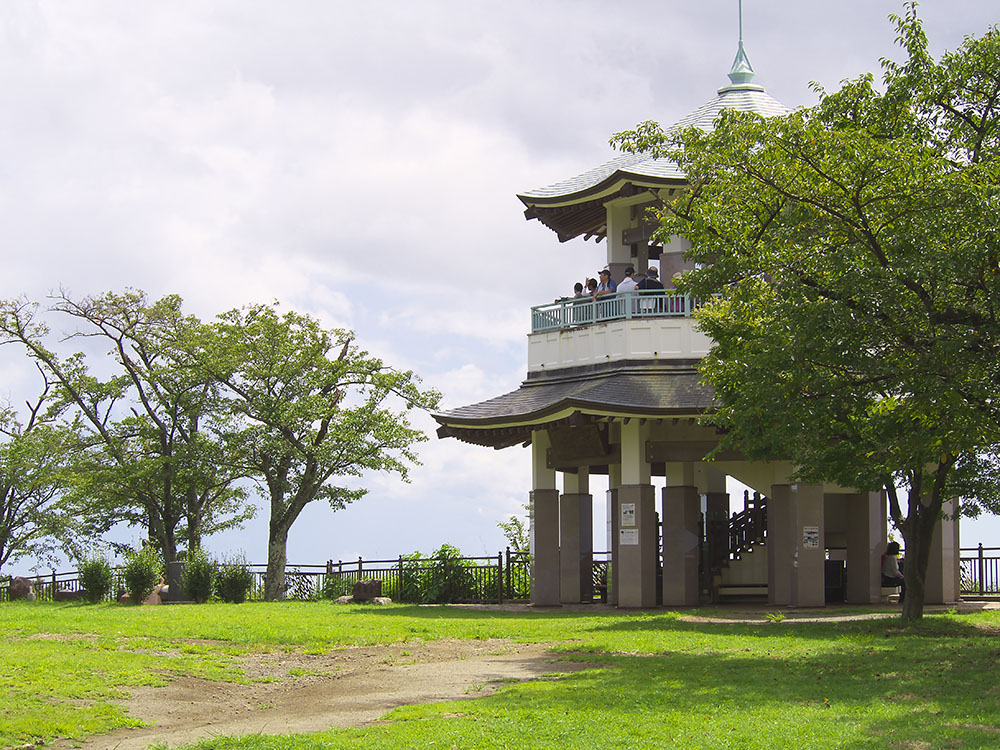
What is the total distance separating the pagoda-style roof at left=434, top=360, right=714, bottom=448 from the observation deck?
246 millimetres

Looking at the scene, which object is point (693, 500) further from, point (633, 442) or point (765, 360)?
point (765, 360)

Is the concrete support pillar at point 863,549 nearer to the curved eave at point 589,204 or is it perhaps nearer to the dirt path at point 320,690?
the curved eave at point 589,204

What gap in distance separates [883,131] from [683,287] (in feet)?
11.6

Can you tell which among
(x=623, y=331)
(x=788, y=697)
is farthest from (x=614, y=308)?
(x=788, y=697)

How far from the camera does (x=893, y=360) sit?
15086 mm

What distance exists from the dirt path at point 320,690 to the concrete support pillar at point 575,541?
1047cm

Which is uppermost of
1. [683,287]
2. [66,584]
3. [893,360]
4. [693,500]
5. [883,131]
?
[883,131]

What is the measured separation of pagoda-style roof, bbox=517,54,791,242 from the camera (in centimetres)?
2762

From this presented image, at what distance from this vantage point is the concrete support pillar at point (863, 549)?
2789 cm

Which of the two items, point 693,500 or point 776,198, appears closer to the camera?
point 776,198

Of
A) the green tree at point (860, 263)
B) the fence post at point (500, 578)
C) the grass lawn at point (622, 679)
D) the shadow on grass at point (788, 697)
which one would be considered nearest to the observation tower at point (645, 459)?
the fence post at point (500, 578)

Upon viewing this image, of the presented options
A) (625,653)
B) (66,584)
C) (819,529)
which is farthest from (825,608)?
(66,584)

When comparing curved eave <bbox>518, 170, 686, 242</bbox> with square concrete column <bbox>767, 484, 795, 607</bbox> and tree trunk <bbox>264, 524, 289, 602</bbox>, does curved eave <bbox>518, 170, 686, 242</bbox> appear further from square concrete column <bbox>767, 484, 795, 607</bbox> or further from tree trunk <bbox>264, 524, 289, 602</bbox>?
tree trunk <bbox>264, 524, 289, 602</bbox>

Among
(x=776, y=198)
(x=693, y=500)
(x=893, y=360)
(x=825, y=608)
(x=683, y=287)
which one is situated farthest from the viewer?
(x=693, y=500)
